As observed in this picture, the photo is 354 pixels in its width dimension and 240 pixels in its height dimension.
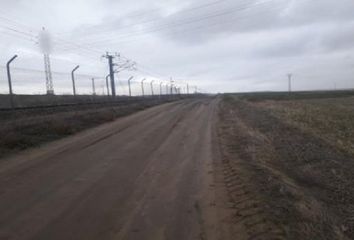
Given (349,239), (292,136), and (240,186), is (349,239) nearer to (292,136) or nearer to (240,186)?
(240,186)

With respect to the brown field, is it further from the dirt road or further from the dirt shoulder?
the dirt shoulder

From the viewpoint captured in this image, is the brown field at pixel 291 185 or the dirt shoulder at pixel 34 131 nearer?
the brown field at pixel 291 185

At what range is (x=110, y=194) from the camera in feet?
28.6

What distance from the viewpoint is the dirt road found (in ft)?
21.8

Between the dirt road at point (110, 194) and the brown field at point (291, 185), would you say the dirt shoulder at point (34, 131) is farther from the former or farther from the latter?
the brown field at point (291, 185)

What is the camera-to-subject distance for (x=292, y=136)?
707 inches

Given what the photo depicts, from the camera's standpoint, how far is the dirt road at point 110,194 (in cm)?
665

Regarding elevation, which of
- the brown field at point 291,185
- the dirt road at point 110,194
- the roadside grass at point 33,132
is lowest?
the brown field at point 291,185

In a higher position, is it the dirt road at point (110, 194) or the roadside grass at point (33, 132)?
the roadside grass at point (33, 132)

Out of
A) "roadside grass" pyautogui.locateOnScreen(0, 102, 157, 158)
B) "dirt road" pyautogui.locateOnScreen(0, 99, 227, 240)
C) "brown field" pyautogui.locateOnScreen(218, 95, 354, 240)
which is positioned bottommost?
"brown field" pyautogui.locateOnScreen(218, 95, 354, 240)

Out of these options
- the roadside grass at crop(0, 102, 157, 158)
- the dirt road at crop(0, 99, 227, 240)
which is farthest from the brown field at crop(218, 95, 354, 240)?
the roadside grass at crop(0, 102, 157, 158)

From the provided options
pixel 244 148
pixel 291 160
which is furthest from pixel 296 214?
pixel 244 148

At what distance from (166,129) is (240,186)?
12831 mm

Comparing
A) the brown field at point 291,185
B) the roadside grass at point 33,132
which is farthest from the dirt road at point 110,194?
the roadside grass at point 33,132
